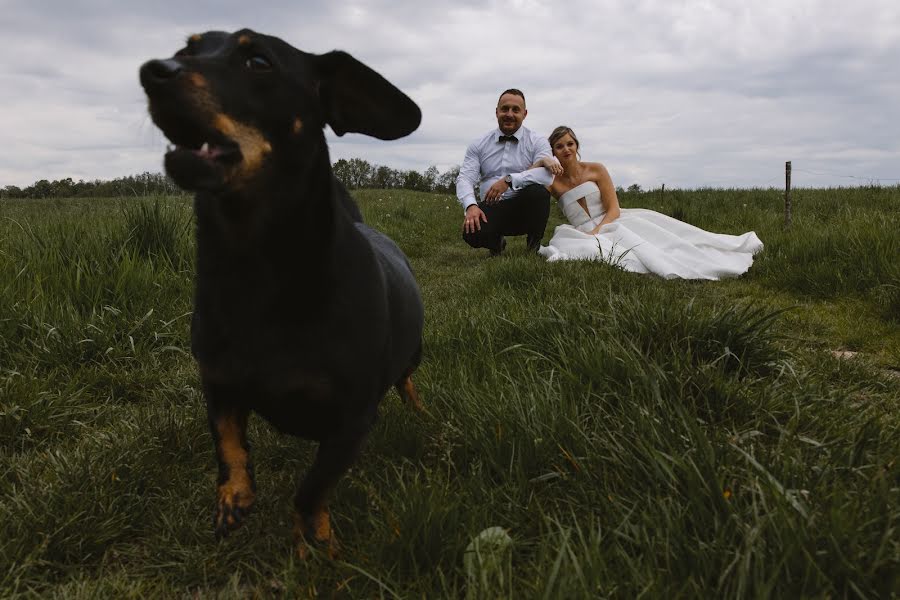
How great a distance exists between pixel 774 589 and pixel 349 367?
1259 mm

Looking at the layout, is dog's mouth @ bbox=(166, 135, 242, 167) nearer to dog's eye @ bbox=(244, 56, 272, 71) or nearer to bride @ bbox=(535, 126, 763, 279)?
dog's eye @ bbox=(244, 56, 272, 71)

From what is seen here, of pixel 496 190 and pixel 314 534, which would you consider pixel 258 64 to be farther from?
pixel 496 190

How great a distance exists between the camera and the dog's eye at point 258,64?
1.84 meters

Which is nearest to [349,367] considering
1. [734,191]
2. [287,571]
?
[287,571]

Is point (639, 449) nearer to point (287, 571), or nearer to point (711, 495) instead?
point (711, 495)

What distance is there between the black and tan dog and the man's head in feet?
23.2

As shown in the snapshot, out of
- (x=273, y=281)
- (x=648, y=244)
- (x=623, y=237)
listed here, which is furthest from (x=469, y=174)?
(x=273, y=281)

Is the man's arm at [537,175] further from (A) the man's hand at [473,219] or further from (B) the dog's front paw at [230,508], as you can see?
(B) the dog's front paw at [230,508]

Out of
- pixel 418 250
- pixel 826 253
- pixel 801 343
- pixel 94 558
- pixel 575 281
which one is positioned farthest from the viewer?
pixel 418 250

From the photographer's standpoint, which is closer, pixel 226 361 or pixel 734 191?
pixel 226 361

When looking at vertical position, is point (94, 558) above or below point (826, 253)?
below

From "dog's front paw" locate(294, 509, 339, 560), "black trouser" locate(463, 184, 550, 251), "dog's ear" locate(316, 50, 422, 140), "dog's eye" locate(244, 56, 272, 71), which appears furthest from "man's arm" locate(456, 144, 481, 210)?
"dog's front paw" locate(294, 509, 339, 560)

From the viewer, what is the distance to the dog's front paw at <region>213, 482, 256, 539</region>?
6.31 ft

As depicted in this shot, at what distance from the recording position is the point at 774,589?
54.9 inches
